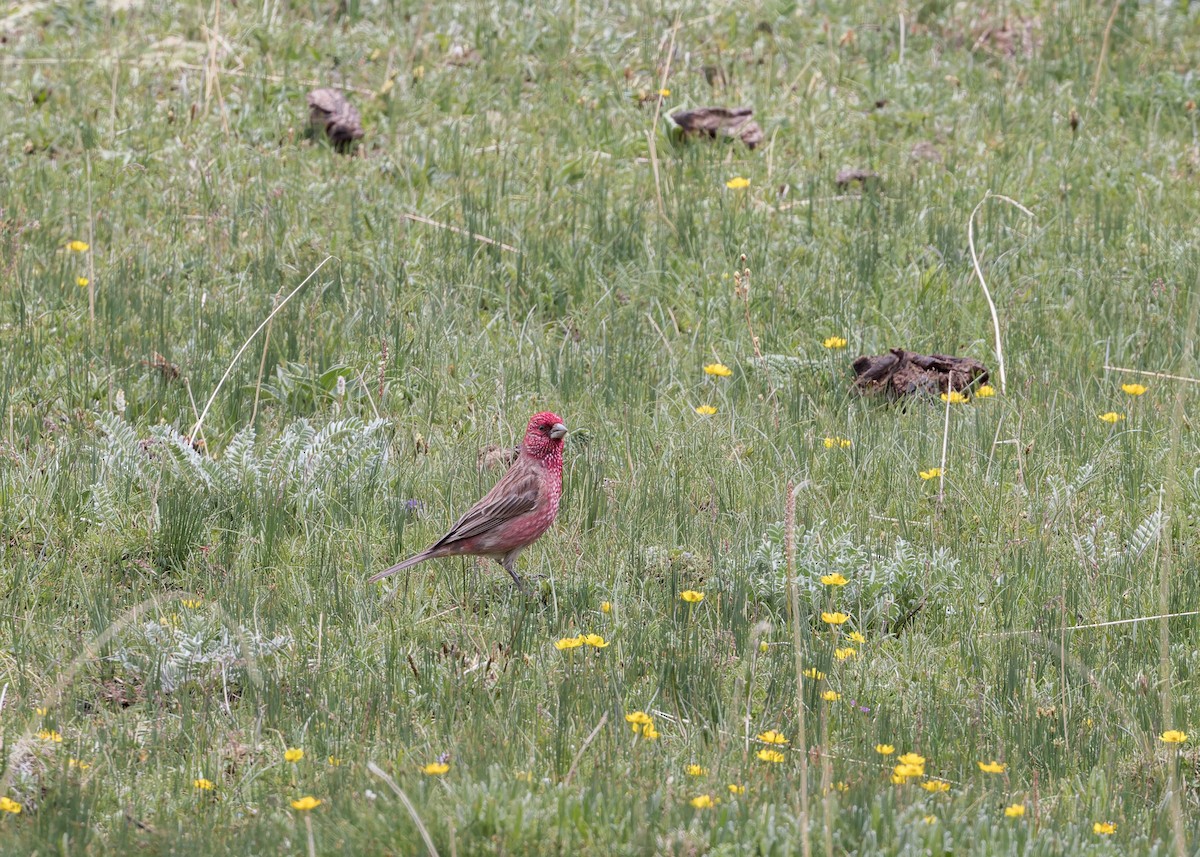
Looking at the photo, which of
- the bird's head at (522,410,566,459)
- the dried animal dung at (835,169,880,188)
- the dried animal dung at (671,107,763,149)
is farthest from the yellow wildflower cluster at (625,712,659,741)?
the dried animal dung at (671,107,763,149)

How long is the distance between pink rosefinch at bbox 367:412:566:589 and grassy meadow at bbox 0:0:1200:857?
6.7 inches

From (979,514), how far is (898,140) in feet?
14.6

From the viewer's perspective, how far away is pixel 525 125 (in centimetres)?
Result: 975

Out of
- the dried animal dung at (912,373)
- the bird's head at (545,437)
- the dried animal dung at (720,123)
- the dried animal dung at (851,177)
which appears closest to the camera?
the bird's head at (545,437)

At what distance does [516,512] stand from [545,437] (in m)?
0.38

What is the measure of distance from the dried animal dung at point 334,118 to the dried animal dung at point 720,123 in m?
2.06

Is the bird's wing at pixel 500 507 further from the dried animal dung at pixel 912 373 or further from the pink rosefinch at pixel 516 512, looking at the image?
the dried animal dung at pixel 912 373

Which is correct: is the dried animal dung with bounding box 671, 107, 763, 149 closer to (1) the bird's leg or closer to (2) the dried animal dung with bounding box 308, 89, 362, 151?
(2) the dried animal dung with bounding box 308, 89, 362, 151

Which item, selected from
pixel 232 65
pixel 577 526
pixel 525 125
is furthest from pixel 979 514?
pixel 232 65

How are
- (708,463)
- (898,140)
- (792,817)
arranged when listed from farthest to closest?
(898,140)
(708,463)
(792,817)

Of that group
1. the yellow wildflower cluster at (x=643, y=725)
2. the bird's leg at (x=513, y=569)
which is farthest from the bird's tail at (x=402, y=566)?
the yellow wildflower cluster at (x=643, y=725)

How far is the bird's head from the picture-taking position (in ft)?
17.7

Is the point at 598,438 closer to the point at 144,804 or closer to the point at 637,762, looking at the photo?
the point at 637,762

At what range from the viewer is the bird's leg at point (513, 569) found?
5.16m
